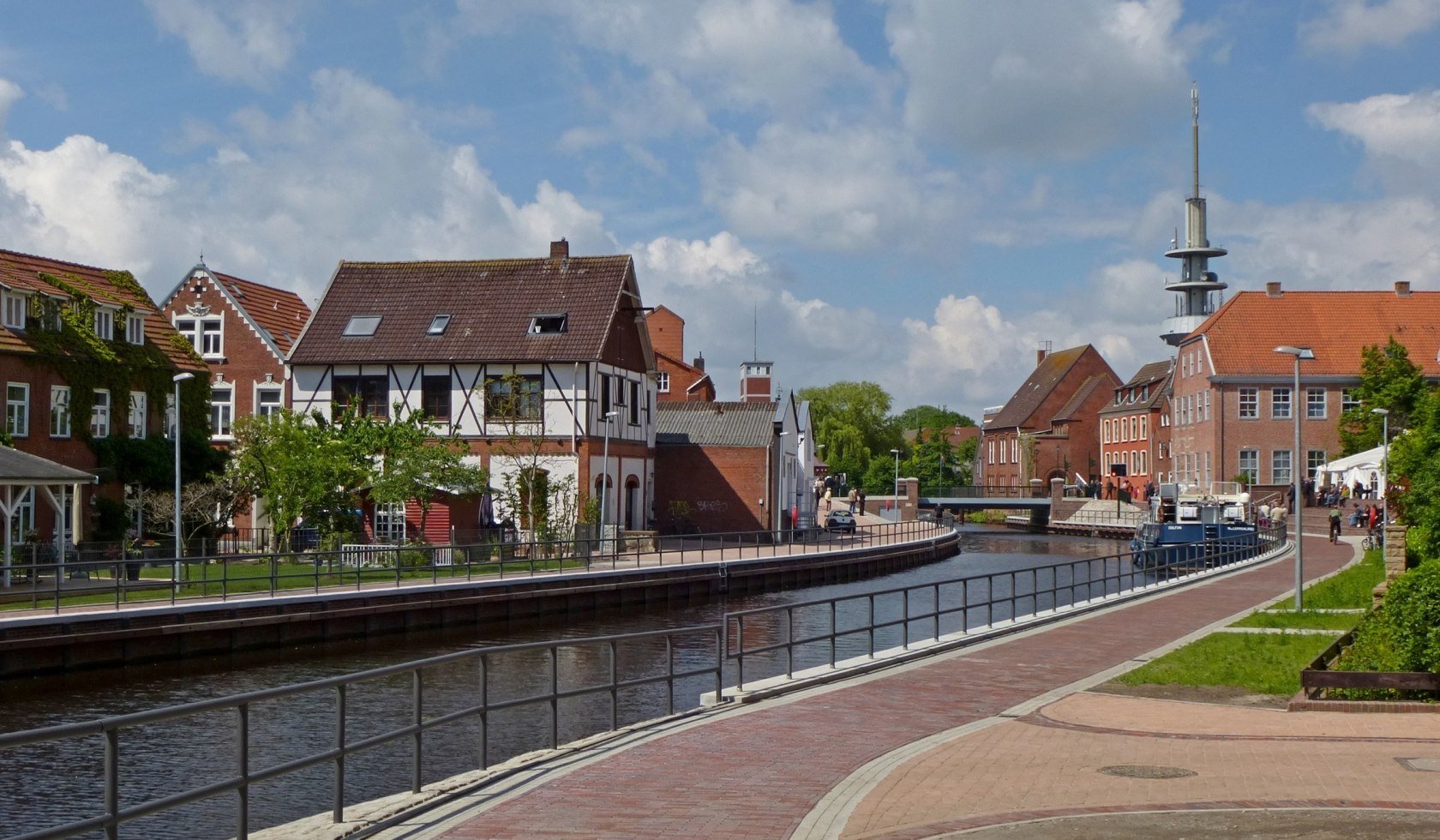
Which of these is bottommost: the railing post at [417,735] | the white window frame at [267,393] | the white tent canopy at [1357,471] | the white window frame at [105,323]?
the railing post at [417,735]

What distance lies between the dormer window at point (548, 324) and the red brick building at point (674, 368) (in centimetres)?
2662

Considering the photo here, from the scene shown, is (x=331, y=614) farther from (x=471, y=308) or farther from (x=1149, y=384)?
(x=1149, y=384)

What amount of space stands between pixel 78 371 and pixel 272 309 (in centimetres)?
1661

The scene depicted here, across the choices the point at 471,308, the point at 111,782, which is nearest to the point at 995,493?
the point at 471,308

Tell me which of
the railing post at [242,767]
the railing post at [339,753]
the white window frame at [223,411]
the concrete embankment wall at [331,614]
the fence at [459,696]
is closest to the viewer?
the fence at [459,696]

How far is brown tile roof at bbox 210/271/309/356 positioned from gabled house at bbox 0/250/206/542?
8.07m

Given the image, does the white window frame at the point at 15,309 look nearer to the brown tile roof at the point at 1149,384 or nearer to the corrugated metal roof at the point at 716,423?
the corrugated metal roof at the point at 716,423

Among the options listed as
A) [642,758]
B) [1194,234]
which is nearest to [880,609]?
[642,758]

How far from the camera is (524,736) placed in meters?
18.7

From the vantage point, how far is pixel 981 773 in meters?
11.9

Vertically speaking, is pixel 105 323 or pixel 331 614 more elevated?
pixel 105 323

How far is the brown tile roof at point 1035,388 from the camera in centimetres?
12356

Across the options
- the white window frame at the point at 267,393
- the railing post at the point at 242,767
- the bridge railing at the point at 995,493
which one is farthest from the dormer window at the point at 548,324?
the bridge railing at the point at 995,493

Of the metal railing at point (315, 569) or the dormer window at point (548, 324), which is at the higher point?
the dormer window at point (548, 324)
